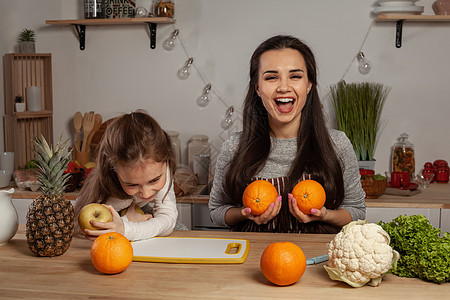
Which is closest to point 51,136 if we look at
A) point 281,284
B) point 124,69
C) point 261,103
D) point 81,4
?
point 124,69

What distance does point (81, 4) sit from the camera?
11.4ft

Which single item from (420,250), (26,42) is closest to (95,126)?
(26,42)

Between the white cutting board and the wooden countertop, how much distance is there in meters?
1.21

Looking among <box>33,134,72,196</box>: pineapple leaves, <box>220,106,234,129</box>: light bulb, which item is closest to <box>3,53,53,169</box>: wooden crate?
<box>220,106,234,129</box>: light bulb

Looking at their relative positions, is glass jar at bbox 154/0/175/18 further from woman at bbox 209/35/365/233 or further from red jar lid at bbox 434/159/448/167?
red jar lid at bbox 434/159/448/167

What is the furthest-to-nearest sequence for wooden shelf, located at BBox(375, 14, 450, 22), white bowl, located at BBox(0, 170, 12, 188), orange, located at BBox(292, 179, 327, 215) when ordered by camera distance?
wooden shelf, located at BBox(375, 14, 450, 22) < white bowl, located at BBox(0, 170, 12, 188) < orange, located at BBox(292, 179, 327, 215)

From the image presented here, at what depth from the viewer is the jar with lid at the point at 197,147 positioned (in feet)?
10.9

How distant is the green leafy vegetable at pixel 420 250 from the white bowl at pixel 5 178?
2.26 metres

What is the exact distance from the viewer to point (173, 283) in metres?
1.26

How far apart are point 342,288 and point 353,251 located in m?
0.09

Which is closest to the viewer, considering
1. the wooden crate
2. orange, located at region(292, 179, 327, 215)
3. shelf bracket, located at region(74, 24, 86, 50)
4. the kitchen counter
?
the kitchen counter

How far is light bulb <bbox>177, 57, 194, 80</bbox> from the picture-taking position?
11.0 ft

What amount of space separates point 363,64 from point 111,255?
92.1 inches

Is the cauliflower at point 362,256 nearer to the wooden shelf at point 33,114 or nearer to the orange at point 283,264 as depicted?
the orange at point 283,264
